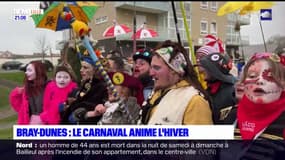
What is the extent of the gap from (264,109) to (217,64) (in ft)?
1.20

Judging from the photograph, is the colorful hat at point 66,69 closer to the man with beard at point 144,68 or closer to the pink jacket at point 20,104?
the pink jacket at point 20,104

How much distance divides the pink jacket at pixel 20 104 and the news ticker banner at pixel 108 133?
0.06m

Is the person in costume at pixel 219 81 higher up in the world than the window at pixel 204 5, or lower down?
lower down

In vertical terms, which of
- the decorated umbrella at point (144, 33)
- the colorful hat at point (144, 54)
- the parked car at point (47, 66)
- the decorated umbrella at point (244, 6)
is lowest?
the parked car at point (47, 66)

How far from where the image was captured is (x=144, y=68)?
7.34 ft

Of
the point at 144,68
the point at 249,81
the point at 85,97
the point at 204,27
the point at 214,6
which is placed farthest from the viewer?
the point at 144,68

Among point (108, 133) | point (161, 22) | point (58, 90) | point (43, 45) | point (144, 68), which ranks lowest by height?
point (108, 133)

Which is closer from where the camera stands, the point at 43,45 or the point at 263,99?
the point at 263,99

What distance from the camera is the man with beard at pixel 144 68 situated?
6.88 ft

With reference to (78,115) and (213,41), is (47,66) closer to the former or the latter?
(78,115)

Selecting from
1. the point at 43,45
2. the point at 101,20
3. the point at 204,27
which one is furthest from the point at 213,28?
the point at 43,45

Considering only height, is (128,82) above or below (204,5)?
below

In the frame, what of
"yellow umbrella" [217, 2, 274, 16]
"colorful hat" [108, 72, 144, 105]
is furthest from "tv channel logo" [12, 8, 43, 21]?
"yellow umbrella" [217, 2, 274, 16]

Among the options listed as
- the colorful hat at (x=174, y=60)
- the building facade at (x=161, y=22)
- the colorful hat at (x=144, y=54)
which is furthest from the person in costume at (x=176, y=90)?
the colorful hat at (x=144, y=54)
